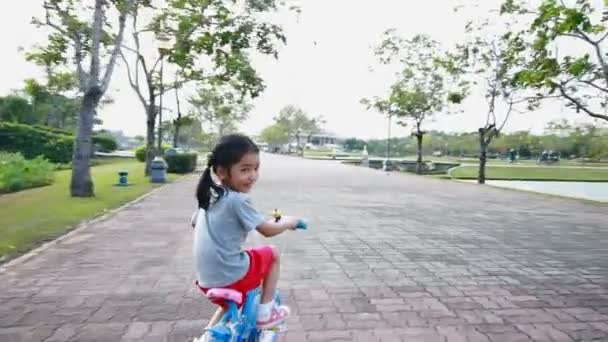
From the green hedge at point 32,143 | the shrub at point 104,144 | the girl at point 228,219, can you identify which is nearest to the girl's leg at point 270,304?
the girl at point 228,219

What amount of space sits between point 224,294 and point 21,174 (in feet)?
45.8

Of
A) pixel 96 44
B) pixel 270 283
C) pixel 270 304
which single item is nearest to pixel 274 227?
pixel 270 283

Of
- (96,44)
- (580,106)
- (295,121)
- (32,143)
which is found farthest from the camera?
(295,121)

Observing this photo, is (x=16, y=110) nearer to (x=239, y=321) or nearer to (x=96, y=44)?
(x=96, y=44)

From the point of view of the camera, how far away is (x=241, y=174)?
Result: 2328 millimetres

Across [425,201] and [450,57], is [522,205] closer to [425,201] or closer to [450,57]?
[425,201]

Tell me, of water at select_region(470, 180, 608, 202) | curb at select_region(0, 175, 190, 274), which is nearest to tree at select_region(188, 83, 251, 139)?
curb at select_region(0, 175, 190, 274)

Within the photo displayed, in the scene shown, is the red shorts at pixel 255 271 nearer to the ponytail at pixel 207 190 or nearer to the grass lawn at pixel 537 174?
the ponytail at pixel 207 190

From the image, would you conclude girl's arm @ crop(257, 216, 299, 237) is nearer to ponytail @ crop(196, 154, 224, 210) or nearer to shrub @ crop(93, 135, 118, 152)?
ponytail @ crop(196, 154, 224, 210)

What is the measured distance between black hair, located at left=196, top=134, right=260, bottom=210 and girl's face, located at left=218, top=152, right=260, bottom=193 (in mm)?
20

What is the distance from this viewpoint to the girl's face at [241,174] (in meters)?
2.32

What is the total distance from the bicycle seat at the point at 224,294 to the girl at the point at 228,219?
1.5 inches

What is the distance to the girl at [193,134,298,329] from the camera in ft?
7.53

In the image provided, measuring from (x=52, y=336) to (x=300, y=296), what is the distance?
1935 millimetres
